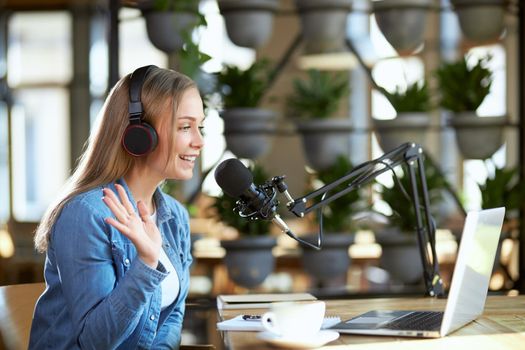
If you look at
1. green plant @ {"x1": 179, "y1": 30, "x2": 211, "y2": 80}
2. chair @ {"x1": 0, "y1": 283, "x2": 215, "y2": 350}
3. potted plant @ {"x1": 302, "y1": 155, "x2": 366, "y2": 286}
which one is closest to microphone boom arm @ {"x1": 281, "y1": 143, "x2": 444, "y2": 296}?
chair @ {"x1": 0, "y1": 283, "x2": 215, "y2": 350}

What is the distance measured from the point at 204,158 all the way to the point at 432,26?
3.05m

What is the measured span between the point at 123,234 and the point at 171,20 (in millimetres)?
2166

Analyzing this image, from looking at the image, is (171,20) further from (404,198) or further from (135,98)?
(135,98)

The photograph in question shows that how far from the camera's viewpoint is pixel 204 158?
10461 mm

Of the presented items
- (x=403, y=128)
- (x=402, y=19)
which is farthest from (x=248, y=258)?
(x=402, y=19)

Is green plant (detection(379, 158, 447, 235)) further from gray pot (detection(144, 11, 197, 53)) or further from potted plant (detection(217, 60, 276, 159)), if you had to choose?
gray pot (detection(144, 11, 197, 53))

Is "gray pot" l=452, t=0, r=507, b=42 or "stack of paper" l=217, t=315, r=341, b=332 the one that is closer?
"stack of paper" l=217, t=315, r=341, b=332

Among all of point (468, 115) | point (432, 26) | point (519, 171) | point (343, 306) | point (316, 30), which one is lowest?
point (343, 306)

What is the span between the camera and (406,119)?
3.96m

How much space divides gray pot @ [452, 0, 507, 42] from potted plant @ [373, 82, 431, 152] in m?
0.32

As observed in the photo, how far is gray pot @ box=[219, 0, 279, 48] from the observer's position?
3.82m

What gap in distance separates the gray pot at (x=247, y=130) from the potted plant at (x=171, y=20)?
386 mm

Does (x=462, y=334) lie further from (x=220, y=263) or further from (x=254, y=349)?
(x=220, y=263)

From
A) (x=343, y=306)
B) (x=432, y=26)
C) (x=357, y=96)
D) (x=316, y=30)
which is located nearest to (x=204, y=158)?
(x=357, y=96)
